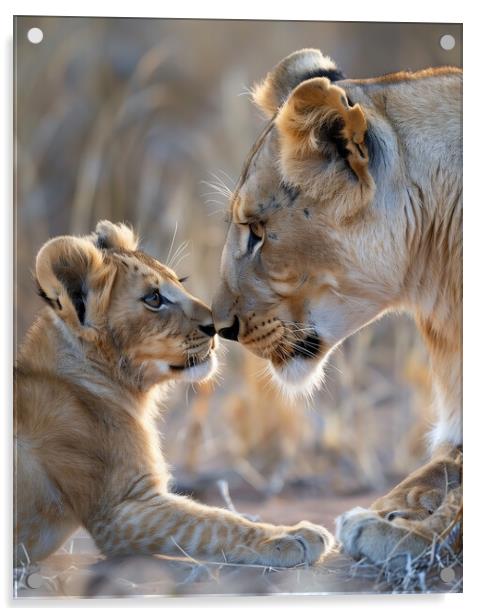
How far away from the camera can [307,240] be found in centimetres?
249

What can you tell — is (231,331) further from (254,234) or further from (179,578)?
(179,578)

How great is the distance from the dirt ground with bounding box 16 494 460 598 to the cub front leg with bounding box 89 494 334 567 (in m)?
0.03

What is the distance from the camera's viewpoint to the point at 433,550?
2.53 meters

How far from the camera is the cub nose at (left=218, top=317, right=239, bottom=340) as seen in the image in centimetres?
258

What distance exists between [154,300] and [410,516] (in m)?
0.73

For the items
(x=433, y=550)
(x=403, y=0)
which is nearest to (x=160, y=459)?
(x=433, y=550)

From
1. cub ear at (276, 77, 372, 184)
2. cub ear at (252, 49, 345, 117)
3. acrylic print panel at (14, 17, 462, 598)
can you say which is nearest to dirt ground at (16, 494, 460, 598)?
acrylic print panel at (14, 17, 462, 598)

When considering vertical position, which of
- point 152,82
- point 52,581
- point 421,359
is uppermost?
point 152,82

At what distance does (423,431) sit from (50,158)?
1167mm

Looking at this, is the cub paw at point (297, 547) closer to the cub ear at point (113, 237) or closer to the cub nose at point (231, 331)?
the cub nose at point (231, 331)

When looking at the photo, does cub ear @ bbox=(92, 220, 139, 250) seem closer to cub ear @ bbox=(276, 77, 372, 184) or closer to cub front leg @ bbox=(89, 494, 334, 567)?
cub ear @ bbox=(276, 77, 372, 184)

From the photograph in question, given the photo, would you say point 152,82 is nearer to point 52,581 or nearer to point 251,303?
point 251,303

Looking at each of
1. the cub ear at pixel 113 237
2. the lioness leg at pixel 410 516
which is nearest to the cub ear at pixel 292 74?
the cub ear at pixel 113 237

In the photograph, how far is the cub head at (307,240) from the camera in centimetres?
240
